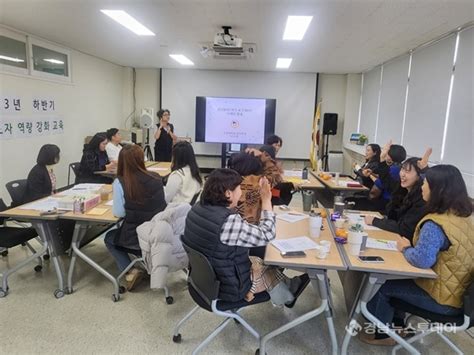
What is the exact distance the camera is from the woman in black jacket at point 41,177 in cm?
329

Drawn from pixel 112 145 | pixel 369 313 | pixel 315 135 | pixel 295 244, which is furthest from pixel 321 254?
pixel 315 135

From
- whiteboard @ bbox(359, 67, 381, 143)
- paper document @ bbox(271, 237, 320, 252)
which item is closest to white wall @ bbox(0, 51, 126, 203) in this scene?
paper document @ bbox(271, 237, 320, 252)

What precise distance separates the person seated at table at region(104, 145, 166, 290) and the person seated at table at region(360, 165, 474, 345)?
6.09 feet

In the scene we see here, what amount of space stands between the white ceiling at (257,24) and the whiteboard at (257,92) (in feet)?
6.10

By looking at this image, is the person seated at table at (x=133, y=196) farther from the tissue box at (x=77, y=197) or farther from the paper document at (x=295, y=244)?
the paper document at (x=295, y=244)

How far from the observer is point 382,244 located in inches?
87.3

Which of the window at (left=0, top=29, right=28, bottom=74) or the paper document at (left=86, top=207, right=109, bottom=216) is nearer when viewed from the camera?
the paper document at (left=86, top=207, right=109, bottom=216)

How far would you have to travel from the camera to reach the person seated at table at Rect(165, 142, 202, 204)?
3174 millimetres

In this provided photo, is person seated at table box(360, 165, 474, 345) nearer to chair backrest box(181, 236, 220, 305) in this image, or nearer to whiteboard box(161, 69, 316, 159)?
chair backrest box(181, 236, 220, 305)

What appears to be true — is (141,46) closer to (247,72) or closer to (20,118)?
(20,118)

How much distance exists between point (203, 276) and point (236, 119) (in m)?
6.49

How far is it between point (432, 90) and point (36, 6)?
5.12 metres

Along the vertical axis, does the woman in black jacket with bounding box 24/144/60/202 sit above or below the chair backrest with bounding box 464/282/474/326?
above

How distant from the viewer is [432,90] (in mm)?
4746
